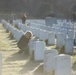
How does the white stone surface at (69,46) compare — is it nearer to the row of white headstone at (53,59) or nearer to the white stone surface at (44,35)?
the row of white headstone at (53,59)

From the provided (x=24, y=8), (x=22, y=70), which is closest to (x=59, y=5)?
(x=24, y=8)

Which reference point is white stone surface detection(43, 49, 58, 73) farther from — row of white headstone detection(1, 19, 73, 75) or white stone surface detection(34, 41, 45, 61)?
white stone surface detection(34, 41, 45, 61)

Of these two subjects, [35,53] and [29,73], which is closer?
[29,73]

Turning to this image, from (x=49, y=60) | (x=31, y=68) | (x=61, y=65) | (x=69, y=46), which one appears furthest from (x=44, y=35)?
(x=61, y=65)

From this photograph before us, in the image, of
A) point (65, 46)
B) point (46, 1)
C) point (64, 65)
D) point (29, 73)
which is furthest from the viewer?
point (46, 1)

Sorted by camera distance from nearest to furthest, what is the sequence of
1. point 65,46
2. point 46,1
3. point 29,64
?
point 29,64, point 65,46, point 46,1

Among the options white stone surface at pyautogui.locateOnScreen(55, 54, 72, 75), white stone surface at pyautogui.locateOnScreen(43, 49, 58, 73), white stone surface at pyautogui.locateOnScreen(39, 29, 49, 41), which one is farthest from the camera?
white stone surface at pyautogui.locateOnScreen(39, 29, 49, 41)

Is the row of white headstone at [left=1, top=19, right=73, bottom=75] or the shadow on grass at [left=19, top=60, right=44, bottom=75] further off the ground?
the row of white headstone at [left=1, top=19, right=73, bottom=75]

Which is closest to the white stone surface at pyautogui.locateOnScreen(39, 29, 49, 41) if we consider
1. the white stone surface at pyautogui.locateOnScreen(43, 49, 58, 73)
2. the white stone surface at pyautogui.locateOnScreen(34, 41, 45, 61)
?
the white stone surface at pyautogui.locateOnScreen(34, 41, 45, 61)

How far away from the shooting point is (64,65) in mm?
8352

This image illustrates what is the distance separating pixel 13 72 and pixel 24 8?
179 feet

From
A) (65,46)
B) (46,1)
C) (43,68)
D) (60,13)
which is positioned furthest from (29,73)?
(46,1)

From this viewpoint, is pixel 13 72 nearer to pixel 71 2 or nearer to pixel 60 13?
pixel 60 13

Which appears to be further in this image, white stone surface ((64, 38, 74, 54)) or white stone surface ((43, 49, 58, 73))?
white stone surface ((64, 38, 74, 54))
